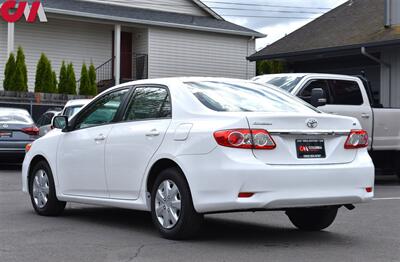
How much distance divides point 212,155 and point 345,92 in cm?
833

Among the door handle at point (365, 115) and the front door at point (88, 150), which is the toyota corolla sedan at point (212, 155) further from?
the door handle at point (365, 115)

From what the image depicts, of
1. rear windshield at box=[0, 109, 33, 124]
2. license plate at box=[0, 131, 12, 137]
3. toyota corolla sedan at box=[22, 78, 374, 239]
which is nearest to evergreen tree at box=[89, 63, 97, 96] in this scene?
rear windshield at box=[0, 109, 33, 124]

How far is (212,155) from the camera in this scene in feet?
23.8

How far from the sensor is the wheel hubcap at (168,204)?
758 cm

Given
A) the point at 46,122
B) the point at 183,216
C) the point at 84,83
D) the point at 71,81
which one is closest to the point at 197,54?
the point at 84,83

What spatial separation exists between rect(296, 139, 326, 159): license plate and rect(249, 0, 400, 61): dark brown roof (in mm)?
15057

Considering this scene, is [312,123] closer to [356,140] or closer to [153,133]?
[356,140]

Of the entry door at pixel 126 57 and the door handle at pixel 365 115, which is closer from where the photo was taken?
the door handle at pixel 365 115

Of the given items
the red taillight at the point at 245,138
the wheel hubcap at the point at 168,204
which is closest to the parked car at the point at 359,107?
the wheel hubcap at the point at 168,204

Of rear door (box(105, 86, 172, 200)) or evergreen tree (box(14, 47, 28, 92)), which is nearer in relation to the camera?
rear door (box(105, 86, 172, 200))

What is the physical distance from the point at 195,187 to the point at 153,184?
84cm

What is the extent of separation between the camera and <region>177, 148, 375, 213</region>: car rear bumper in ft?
23.4

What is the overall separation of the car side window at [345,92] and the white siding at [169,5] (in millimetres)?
18674

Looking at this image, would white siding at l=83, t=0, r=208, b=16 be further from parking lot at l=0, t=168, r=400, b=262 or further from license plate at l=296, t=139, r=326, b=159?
license plate at l=296, t=139, r=326, b=159
